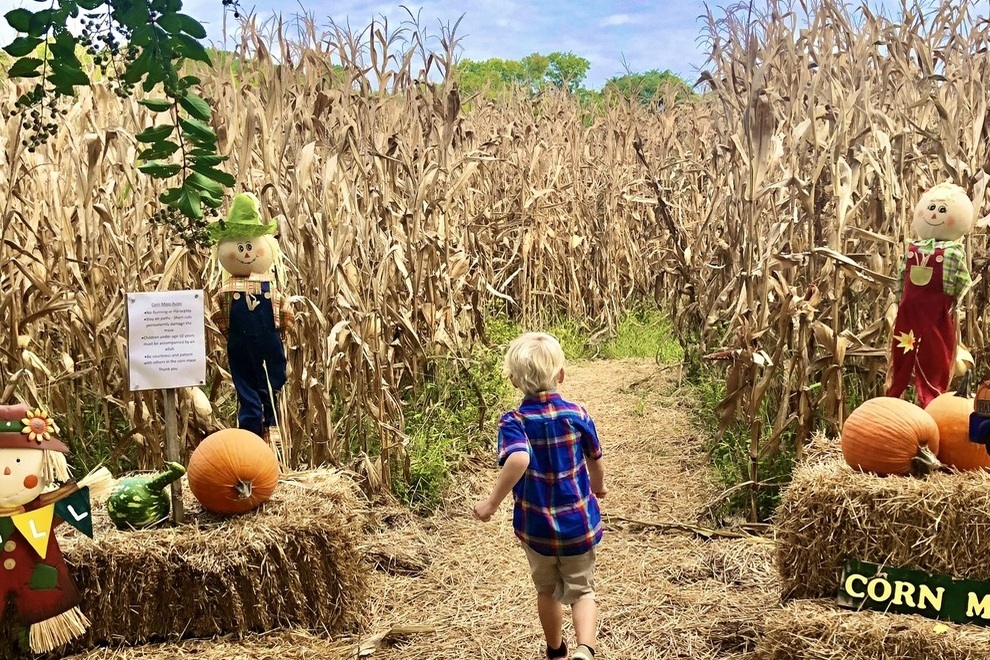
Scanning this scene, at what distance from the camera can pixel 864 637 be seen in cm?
245

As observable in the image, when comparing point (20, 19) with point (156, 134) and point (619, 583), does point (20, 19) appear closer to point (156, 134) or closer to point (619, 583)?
point (156, 134)

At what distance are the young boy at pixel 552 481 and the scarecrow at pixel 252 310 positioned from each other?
1.14 meters

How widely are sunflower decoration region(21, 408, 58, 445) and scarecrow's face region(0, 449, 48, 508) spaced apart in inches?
1.8

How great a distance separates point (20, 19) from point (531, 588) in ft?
9.17

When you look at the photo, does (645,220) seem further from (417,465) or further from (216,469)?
(216,469)

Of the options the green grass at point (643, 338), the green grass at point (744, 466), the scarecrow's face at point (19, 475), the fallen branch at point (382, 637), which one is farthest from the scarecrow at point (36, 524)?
the green grass at point (643, 338)

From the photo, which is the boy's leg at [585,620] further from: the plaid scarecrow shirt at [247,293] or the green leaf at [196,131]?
the green leaf at [196,131]

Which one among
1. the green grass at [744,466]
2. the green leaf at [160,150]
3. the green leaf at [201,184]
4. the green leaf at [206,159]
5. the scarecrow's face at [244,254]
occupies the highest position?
the green leaf at [160,150]

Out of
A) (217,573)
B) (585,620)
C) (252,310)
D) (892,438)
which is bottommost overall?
(585,620)

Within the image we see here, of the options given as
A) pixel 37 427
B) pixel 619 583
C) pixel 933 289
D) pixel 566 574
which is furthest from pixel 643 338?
pixel 37 427

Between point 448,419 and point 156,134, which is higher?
point 156,134

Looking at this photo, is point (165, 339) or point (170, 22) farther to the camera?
point (165, 339)

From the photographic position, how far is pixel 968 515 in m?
2.48

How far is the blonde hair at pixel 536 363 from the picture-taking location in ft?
8.20
